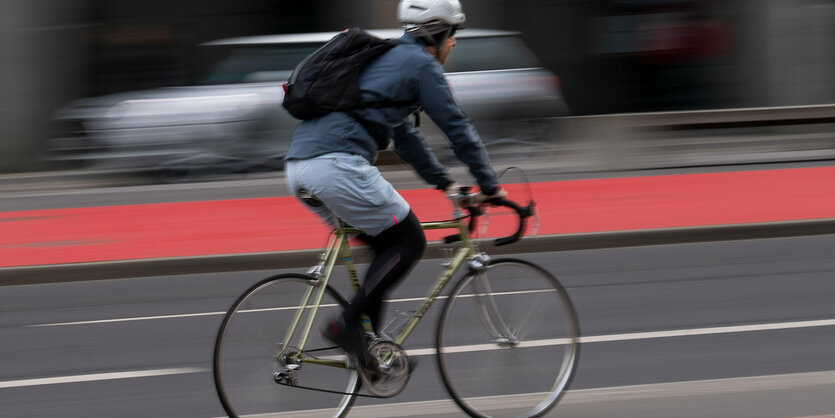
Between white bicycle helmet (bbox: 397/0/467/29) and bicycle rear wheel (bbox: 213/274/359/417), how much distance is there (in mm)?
959

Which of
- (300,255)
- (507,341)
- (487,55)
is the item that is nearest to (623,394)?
(507,341)

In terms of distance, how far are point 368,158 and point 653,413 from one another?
4.66 feet

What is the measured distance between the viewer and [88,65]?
1772 centimetres

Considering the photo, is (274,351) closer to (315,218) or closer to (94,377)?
(94,377)

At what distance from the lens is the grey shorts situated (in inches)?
156

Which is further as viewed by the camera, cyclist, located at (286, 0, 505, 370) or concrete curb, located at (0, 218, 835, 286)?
concrete curb, located at (0, 218, 835, 286)

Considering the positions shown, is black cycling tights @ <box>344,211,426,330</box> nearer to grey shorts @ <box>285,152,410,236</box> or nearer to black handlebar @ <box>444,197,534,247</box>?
grey shorts @ <box>285,152,410,236</box>

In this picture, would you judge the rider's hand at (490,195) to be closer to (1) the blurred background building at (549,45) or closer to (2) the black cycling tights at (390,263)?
(2) the black cycling tights at (390,263)

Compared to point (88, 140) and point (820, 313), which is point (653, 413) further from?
point (88, 140)

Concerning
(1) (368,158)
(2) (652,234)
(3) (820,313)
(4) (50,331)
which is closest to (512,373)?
(1) (368,158)

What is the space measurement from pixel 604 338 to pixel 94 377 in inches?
99.7

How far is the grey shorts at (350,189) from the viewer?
13.0ft

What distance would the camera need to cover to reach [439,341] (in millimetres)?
4297

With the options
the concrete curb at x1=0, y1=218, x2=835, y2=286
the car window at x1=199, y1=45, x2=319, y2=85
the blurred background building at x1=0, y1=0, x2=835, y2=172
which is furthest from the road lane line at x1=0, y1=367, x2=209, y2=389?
the blurred background building at x1=0, y1=0, x2=835, y2=172
